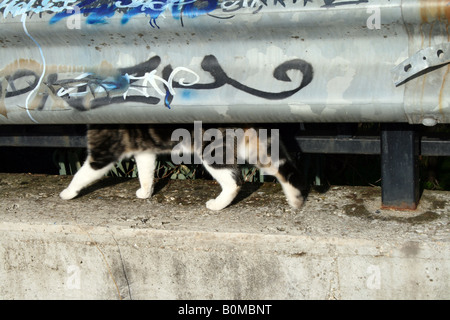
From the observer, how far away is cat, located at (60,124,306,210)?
2.91 metres

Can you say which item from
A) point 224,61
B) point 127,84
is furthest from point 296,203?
point 127,84

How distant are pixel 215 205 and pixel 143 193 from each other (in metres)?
0.46

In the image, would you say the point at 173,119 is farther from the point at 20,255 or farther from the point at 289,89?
the point at 20,255

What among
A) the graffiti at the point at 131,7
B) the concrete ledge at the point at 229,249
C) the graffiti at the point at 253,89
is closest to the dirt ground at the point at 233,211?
the concrete ledge at the point at 229,249

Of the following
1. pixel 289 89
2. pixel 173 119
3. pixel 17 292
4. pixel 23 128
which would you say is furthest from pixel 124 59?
pixel 17 292

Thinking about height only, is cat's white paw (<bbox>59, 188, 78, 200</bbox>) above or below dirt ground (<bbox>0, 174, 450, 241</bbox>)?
above

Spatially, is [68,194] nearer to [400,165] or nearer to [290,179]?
[290,179]

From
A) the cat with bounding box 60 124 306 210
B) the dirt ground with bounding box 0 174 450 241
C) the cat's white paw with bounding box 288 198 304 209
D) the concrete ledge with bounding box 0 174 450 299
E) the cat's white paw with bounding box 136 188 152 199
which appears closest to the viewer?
the concrete ledge with bounding box 0 174 450 299

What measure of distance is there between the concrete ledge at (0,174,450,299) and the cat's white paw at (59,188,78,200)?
106 millimetres

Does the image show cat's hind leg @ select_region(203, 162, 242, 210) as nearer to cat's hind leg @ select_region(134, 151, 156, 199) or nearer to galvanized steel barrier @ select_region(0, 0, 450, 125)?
cat's hind leg @ select_region(134, 151, 156, 199)

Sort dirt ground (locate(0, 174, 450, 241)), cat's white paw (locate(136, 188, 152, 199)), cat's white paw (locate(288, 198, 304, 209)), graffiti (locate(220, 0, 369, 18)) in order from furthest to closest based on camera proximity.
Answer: cat's white paw (locate(136, 188, 152, 199)) < cat's white paw (locate(288, 198, 304, 209)) < dirt ground (locate(0, 174, 450, 241)) < graffiti (locate(220, 0, 369, 18))

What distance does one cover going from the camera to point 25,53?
2.69 meters

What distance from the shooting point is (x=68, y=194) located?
3.06 meters

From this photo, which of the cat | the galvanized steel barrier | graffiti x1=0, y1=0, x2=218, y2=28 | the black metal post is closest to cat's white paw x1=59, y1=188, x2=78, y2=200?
the cat
